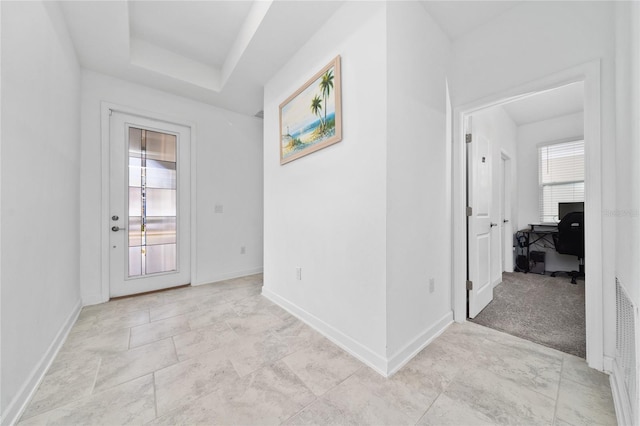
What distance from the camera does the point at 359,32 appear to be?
1.72 m

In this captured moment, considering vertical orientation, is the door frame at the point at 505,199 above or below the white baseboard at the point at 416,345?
above

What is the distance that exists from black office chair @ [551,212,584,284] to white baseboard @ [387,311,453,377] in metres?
2.71

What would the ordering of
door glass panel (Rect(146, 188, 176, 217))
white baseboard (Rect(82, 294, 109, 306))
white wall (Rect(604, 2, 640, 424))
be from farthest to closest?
door glass panel (Rect(146, 188, 176, 217)) → white baseboard (Rect(82, 294, 109, 306)) → white wall (Rect(604, 2, 640, 424))

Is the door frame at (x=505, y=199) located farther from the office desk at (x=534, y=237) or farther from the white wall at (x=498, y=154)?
the office desk at (x=534, y=237)

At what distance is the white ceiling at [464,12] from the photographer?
184 cm

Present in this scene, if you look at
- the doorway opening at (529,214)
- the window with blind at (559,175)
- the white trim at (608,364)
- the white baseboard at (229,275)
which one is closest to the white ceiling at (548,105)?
the doorway opening at (529,214)

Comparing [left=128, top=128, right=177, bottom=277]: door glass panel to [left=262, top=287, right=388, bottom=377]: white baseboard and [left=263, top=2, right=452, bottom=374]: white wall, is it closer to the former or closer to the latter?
[left=262, top=287, right=388, bottom=377]: white baseboard

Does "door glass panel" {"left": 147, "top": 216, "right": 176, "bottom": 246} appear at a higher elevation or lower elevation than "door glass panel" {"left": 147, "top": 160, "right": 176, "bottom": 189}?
lower

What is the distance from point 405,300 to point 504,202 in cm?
360

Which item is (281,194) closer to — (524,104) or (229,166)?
(229,166)

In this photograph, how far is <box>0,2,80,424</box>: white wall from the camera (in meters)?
1.21

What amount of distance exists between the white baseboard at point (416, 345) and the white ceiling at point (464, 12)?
8.30 ft

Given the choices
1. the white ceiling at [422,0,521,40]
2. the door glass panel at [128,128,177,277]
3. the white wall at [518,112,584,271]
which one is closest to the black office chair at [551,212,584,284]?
the white wall at [518,112,584,271]

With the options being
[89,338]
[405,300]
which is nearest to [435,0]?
[405,300]
